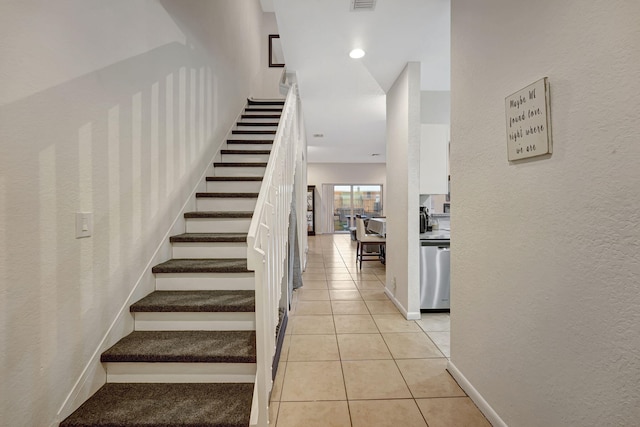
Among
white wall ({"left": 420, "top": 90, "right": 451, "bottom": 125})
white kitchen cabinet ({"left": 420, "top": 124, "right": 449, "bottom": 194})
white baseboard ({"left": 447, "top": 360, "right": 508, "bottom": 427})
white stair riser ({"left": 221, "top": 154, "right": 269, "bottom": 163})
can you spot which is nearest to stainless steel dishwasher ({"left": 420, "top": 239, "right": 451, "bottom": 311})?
white kitchen cabinet ({"left": 420, "top": 124, "right": 449, "bottom": 194})

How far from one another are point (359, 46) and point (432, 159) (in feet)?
4.88

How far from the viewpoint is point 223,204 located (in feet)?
9.77

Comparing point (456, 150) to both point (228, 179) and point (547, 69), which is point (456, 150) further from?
point (228, 179)

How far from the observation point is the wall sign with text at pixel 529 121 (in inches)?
49.4

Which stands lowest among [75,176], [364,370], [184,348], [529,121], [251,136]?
[364,370]

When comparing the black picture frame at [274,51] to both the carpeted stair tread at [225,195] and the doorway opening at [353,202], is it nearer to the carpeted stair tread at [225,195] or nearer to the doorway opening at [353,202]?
the doorway opening at [353,202]

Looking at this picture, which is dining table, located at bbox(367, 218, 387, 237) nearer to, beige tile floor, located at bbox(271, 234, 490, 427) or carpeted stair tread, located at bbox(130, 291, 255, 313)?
beige tile floor, located at bbox(271, 234, 490, 427)

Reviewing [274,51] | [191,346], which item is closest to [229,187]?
[191,346]

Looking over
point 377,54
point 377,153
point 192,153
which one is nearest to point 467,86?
point 377,54

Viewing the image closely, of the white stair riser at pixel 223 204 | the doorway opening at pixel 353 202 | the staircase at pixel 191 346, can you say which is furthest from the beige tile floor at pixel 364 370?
the doorway opening at pixel 353 202

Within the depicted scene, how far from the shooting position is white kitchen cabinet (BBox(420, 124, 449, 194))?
3.43m

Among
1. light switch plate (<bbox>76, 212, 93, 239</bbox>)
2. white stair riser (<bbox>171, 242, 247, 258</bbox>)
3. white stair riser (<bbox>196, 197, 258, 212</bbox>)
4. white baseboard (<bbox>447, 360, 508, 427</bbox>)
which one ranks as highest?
white stair riser (<bbox>196, 197, 258, 212</bbox>)

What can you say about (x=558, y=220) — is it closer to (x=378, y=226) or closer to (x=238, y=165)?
(x=238, y=165)

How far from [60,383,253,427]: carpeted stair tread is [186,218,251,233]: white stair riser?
1.34 metres
